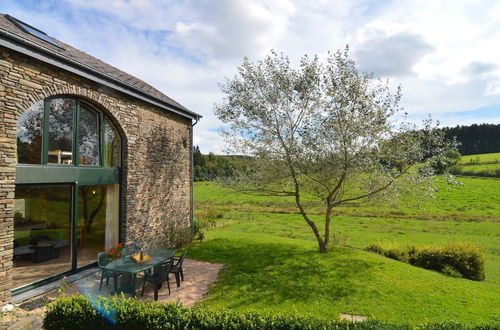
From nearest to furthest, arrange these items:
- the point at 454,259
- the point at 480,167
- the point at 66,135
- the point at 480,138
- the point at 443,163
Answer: the point at 66,135 < the point at 443,163 < the point at 454,259 < the point at 480,167 < the point at 480,138

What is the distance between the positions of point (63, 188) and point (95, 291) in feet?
9.94

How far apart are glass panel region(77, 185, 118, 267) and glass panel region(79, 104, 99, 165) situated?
3.04 ft

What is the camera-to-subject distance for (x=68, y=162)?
789 cm

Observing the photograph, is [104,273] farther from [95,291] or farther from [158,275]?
[158,275]

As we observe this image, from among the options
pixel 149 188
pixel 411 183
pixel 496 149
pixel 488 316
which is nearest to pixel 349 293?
pixel 488 316

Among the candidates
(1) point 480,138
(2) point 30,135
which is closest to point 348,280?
(2) point 30,135

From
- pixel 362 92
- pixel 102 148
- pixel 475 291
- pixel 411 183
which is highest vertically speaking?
pixel 362 92

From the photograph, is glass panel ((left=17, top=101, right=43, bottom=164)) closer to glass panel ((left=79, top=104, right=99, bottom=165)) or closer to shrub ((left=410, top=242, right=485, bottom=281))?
glass panel ((left=79, top=104, right=99, bottom=165))

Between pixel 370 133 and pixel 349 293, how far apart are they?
5.75 meters

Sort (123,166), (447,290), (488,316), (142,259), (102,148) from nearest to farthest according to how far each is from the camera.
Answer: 1. (488,316)
2. (142,259)
3. (447,290)
4. (102,148)
5. (123,166)

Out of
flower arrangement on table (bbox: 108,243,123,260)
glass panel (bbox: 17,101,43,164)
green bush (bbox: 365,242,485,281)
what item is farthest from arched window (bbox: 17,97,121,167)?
green bush (bbox: 365,242,485,281)

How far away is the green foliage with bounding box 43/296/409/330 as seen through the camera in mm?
4227

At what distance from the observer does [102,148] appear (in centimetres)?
905

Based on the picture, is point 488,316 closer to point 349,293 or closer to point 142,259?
point 349,293
